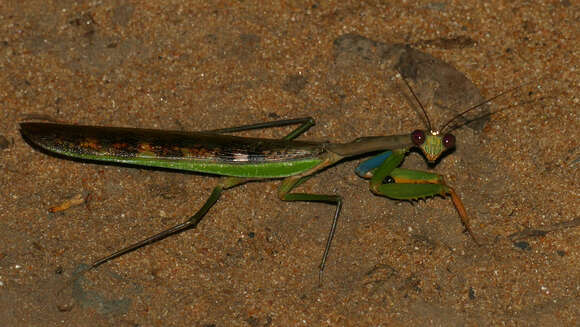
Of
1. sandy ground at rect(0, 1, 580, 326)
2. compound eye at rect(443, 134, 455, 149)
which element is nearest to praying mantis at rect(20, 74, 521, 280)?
compound eye at rect(443, 134, 455, 149)

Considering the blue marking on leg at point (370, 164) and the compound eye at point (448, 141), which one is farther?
the blue marking on leg at point (370, 164)

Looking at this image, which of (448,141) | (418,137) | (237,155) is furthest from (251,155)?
(448,141)

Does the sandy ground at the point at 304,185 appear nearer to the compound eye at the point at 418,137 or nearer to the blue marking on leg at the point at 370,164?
the blue marking on leg at the point at 370,164

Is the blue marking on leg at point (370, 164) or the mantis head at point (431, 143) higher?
the mantis head at point (431, 143)

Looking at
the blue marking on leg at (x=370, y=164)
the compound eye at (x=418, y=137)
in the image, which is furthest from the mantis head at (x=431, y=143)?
the blue marking on leg at (x=370, y=164)

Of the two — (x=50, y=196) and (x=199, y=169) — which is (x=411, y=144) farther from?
(x=50, y=196)

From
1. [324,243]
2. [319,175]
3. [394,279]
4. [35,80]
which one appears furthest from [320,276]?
[35,80]

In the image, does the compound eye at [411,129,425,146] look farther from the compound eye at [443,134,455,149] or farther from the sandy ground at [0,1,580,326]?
the sandy ground at [0,1,580,326]
